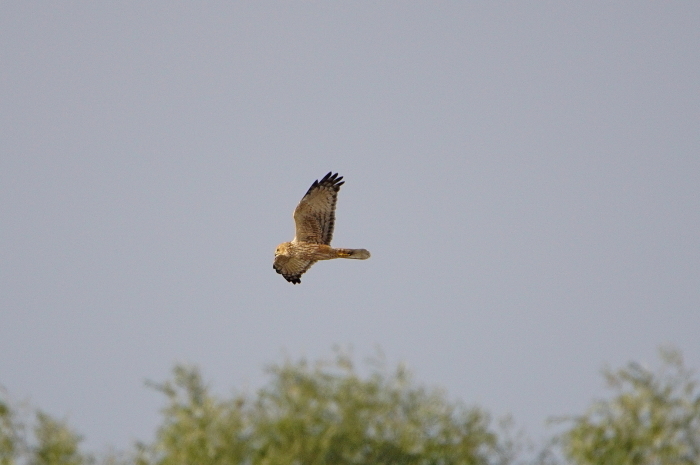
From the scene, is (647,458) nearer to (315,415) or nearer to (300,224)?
(315,415)

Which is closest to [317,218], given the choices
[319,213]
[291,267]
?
[319,213]

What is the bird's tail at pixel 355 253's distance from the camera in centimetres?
2043

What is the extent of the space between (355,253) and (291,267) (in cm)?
309

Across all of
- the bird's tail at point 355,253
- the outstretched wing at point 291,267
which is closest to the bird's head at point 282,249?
the outstretched wing at point 291,267

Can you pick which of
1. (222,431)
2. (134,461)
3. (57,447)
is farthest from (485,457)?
(57,447)

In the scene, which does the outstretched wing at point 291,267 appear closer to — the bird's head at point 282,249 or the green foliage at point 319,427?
the bird's head at point 282,249

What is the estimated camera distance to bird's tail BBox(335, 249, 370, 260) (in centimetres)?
2043

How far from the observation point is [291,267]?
76.7 feet

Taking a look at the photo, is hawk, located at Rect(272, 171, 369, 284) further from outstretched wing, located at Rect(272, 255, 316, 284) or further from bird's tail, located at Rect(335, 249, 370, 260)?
outstretched wing, located at Rect(272, 255, 316, 284)

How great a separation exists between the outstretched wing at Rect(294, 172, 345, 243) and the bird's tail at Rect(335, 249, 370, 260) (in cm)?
77

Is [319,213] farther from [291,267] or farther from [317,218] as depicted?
[291,267]

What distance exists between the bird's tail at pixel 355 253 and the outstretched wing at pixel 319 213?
766 millimetres

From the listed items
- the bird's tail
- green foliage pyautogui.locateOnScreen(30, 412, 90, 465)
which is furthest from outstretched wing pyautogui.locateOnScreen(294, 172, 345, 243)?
green foliage pyautogui.locateOnScreen(30, 412, 90, 465)

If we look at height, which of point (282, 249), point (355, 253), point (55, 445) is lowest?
point (55, 445)
